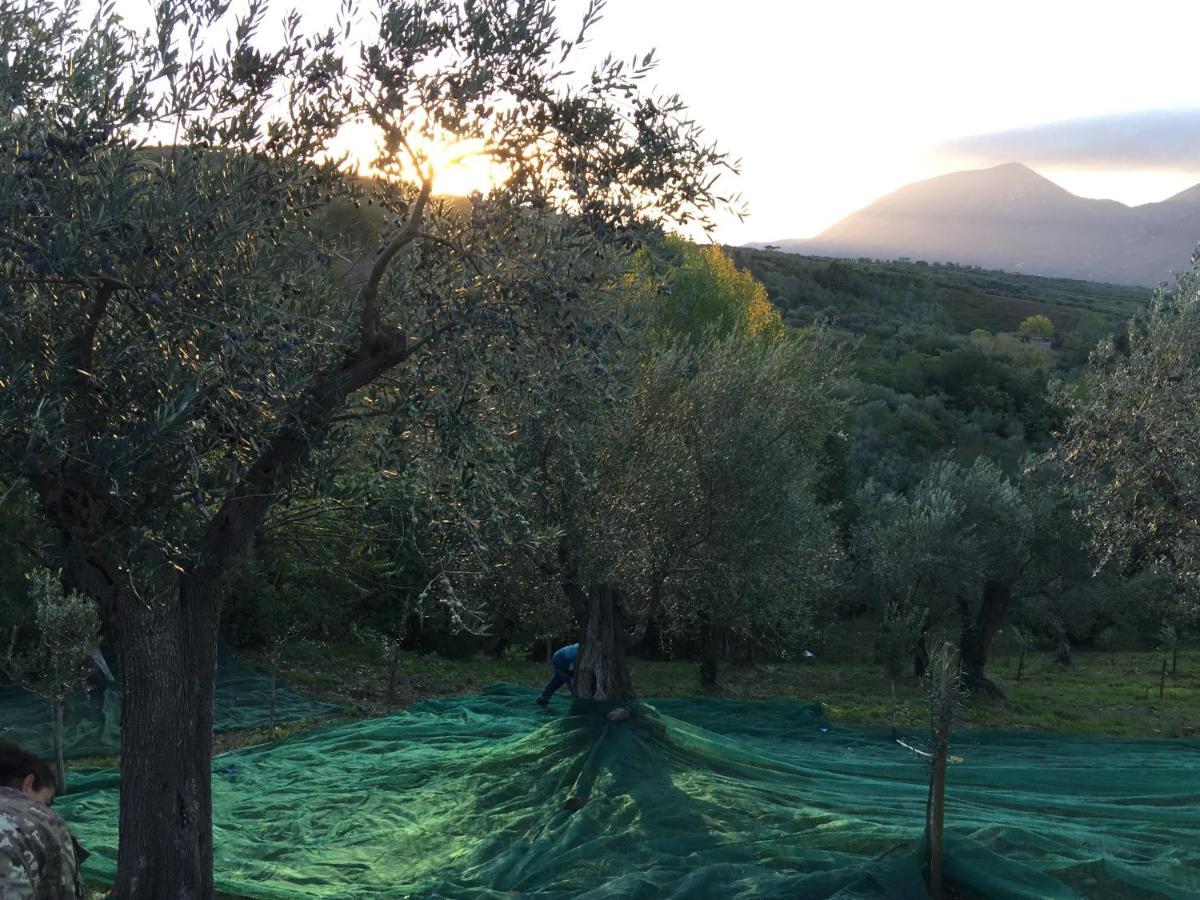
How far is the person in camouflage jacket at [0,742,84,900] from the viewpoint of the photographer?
3951 mm

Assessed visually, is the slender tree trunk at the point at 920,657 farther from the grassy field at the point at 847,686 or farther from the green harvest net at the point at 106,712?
the green harvest net at the point at 106,712

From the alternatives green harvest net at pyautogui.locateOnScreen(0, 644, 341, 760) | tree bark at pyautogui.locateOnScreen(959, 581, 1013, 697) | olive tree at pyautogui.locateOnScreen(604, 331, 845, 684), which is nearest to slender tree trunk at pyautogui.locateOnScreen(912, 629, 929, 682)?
tree bark at pyautogui.locateOnScreen(959, 581, 1013, 697)

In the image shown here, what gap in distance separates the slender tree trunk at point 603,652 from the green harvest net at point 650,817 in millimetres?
727

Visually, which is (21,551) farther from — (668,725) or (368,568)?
(668,725)

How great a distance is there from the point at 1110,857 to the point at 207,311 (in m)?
8.87

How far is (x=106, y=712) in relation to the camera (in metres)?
17.5

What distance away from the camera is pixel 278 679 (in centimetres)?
2119

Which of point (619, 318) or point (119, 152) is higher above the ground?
point (119, 152)

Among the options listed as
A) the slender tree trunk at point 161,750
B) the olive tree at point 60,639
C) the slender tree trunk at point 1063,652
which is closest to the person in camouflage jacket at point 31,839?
the slender tree trunk at point 161,750

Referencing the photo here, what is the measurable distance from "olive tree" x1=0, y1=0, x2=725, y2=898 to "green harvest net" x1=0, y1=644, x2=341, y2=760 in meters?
8.82

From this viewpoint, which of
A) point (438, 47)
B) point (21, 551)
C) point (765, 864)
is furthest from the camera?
point (21, 551)

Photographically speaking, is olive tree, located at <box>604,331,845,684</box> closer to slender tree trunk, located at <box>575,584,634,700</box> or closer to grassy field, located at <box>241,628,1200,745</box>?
slender tree trunk, located at <box>575,584,634,700</box>

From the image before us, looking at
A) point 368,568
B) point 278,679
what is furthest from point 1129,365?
point 278,679

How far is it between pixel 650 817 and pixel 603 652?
15.5 ft
